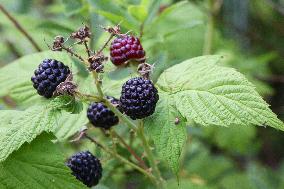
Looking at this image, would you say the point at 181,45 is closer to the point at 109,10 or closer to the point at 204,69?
the point at 109,10

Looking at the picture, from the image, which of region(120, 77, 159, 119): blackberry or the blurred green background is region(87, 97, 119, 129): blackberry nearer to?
region(120, 77, 159, 119): blackberry

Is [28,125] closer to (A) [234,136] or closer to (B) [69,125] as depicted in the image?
(B) [69,125]

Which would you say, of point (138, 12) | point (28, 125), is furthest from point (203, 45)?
point (28, 125)

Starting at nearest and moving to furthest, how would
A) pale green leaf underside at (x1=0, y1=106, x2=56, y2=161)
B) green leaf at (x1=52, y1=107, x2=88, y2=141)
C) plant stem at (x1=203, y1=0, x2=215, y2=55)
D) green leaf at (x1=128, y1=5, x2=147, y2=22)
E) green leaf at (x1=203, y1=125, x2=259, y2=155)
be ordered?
pale green leaf underside at (x1=0, y1=106, x2=56, y2=161) → green leaf at (x1=52, y1=107, x2=88, y2=141) → green leaf at (x1=128, y1=5, x2=147, y2=22) → plant stem at (x1=203, y1=0, x2=215, y2=55) → green leaf at (x1=203, y1=125, x2=259, y2=155)

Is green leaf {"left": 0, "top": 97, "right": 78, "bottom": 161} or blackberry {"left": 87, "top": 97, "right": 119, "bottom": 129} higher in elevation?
green leaf {"left": 0, "top": 97, "right": 78, "bottom": 161}

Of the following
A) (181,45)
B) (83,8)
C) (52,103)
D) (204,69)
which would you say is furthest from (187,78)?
(181,45)

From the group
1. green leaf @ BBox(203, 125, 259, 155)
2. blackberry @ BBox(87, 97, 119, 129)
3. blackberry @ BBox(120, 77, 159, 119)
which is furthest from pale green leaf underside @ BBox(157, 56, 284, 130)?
green leaf @ BBox(203, 125, 259, 155)

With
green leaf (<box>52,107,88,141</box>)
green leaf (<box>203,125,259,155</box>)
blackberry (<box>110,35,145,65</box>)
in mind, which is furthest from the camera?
green leaf (<box>203,125,259,155</box>)

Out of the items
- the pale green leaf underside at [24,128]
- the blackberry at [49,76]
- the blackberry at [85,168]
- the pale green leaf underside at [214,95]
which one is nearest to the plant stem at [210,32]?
the pale green leaf underside at [214,95]
